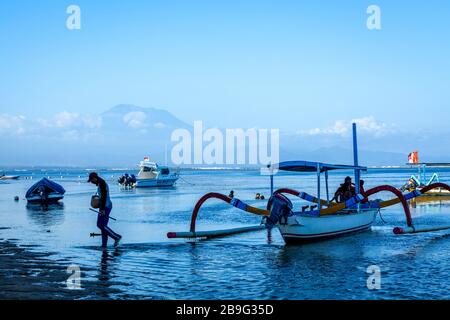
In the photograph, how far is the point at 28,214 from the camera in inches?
1219

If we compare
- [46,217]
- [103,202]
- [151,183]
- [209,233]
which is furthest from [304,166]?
[151,183]

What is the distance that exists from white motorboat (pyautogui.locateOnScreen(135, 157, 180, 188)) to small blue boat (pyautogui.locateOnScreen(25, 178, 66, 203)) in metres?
29.1

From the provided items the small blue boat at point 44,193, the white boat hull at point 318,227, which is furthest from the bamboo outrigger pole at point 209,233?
the small blue boat at point 44,193

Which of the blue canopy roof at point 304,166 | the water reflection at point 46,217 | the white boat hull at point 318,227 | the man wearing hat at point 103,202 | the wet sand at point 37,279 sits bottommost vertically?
the water reflection at point 46,217

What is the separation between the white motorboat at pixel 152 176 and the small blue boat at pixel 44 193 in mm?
29054

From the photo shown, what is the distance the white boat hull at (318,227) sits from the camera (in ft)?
56.8

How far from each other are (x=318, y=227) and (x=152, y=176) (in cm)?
5604

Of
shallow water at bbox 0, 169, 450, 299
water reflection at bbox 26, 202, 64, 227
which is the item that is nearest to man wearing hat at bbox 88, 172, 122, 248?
shallow water at bbox 0, 169, 450, 299

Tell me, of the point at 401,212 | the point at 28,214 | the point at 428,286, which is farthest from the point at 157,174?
the point at 428,286

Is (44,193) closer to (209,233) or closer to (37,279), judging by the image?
(209,233)

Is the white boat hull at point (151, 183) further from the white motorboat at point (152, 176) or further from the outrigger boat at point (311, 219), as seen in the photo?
the outrigger boat at point (311, 219)

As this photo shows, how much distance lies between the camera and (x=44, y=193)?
39625 mm

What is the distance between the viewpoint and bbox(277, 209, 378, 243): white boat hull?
17.3 metres

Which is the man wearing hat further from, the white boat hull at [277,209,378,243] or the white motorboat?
the white motorboat
